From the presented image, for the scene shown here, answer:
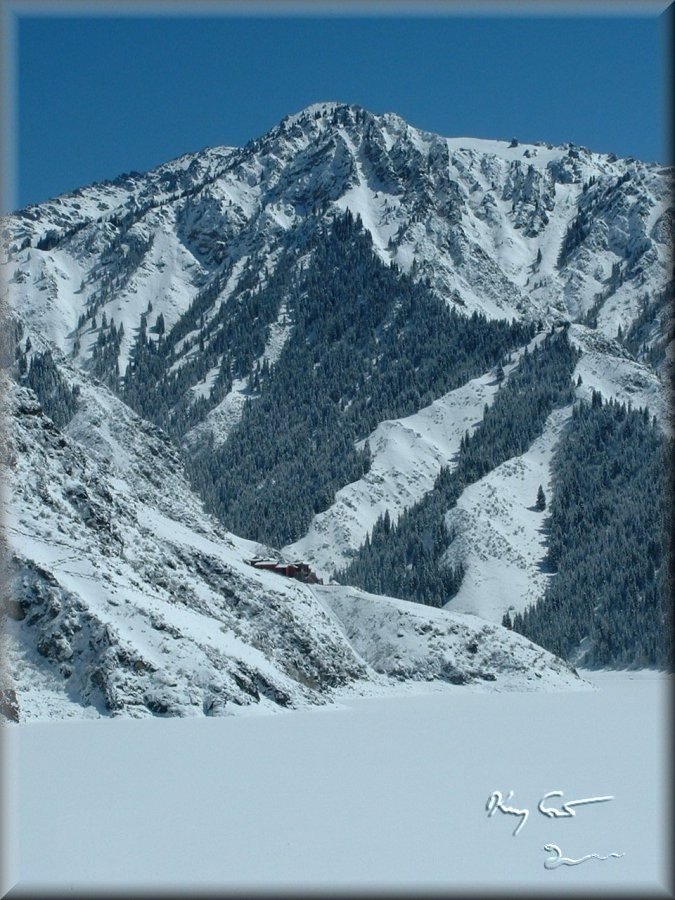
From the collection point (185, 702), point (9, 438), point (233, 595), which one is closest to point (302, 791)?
point (185, 702)

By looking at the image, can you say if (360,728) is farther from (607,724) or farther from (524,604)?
(524,604)

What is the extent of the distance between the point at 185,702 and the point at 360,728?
425 inches
